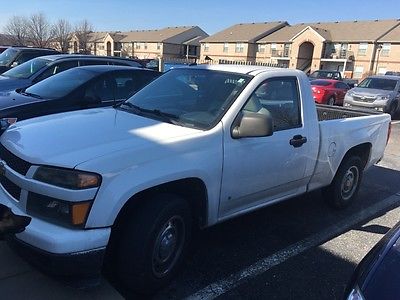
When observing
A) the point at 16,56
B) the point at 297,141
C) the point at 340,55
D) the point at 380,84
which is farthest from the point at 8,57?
the point at 340,55

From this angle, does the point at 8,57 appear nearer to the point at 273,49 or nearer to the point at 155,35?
the point at 273,49

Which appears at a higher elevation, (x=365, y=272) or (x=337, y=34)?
(x=337, y=34)

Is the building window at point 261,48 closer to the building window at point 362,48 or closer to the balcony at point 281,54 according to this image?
the balcony at point 281,54

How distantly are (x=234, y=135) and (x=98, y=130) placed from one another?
3.58 ft

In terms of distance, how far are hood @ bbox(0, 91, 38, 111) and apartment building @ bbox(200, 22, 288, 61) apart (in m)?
63.7

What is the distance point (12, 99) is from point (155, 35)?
8120 cm

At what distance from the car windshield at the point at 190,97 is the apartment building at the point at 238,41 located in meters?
65.4

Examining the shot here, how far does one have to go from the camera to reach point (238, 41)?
69.2 m

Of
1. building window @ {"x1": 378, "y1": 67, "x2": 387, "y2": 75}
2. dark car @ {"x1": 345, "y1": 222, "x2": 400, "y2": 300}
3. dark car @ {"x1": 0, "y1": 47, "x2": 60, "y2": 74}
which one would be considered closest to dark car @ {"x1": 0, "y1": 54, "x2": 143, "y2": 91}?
dark car @ {"x1": 0, "y1": 47, "x2": 60, "y2": 74}

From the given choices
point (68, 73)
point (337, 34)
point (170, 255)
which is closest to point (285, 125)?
point (170, 255)

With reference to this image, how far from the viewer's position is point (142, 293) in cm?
301

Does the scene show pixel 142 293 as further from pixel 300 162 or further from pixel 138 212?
pixel 300 162

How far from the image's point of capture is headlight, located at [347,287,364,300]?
202 cm

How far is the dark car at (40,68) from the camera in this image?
7796 mm
